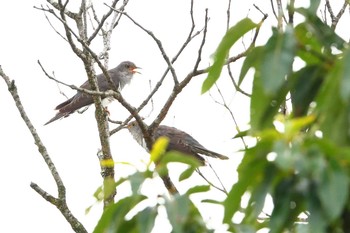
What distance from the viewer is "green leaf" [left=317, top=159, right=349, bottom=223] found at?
1.88 meters

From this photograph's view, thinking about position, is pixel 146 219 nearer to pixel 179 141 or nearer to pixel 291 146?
pixel 291 146

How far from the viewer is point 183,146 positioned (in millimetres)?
9750

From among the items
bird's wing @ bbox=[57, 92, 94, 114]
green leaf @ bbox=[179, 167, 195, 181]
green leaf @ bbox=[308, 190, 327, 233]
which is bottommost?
green leaf @ bbox=[308, 190, 327, 233]

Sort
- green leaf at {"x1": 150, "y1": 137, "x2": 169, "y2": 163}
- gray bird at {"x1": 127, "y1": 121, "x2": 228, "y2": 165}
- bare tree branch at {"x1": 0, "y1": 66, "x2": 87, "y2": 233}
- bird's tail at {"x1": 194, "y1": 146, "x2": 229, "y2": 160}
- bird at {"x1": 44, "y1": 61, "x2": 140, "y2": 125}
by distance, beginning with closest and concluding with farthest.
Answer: green leaf at {"x1": 150, "y1": 137, "x2": 169, "y2": 163}, bare tree branch at {"x1": 0, "y1": 66, "x2": 87, "y2": 233}, bird's tail at {"x1": 194, "y1": 146, "x2": 229, "y2": 160}, gray bird at {"x1": 127, "y1": 121, "x2": 228, "y2": 165}, bird at {"x1": 44, "y1": 61, "x2": 140, "y2": 125}

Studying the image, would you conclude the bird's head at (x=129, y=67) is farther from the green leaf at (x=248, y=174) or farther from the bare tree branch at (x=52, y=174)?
the green leaf at (x=248, y=174)

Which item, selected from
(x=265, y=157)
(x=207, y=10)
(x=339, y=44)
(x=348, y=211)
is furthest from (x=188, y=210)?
(x=207, y=10)

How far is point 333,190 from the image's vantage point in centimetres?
190

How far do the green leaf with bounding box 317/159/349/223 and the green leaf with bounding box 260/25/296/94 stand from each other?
24cm

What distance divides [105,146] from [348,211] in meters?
4.66

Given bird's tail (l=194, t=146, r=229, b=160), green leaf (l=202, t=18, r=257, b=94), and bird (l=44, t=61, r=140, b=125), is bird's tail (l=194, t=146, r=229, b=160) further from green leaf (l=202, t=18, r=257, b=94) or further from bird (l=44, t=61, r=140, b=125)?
green leaf (l=202, t=18, r=257, b=94)

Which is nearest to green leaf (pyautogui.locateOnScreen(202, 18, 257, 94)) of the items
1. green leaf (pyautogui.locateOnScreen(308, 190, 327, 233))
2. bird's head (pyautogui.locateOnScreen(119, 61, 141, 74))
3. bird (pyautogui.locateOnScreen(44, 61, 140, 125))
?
green leaf (pyautogui.locateOnScreen(308, 190, 327, 233))

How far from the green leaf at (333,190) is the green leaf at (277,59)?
245 millimetres

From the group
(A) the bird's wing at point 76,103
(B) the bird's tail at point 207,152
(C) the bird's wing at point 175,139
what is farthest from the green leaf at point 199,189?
(A) the bird's wing at point 76,103

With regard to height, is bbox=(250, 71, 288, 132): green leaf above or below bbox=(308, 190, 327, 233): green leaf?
above
